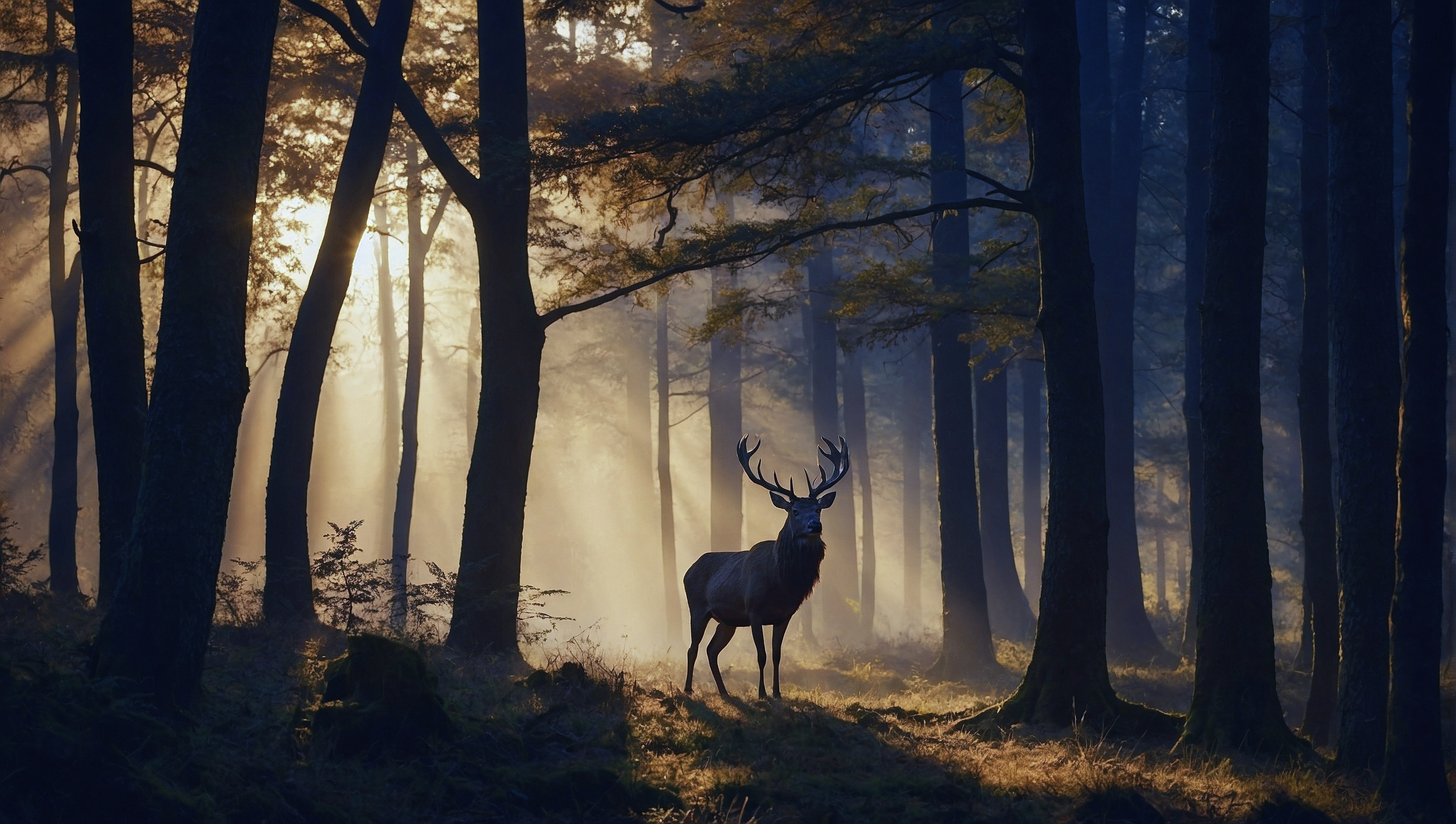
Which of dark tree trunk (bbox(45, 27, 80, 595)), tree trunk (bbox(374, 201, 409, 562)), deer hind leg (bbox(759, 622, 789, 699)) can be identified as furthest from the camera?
tree trunk (bbox(374, 201, 409, 562))

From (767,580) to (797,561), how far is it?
1.68 ft

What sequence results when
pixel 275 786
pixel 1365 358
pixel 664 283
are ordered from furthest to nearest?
pixel 664 283 → pixel 1365 358 → pixel 275 786

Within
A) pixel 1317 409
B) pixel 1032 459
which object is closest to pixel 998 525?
pixel 1032 459

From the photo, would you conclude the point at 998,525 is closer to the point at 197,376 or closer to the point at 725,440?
the point at 725,440

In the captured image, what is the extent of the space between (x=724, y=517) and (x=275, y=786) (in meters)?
24.5

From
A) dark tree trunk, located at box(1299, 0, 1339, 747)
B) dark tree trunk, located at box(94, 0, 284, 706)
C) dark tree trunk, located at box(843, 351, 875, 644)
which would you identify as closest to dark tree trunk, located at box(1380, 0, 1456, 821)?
dark tree trunk, located at box(1299, 0, 1339, 747)

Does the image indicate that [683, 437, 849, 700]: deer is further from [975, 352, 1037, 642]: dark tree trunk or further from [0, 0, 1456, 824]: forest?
[975, 352, 1037, 642]: dark tree trunk

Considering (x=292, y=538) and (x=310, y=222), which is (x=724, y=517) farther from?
(x=292, y=538)

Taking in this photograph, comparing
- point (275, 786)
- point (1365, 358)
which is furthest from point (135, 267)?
point (1365, 358)

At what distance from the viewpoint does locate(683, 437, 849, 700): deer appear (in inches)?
468

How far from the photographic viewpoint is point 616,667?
12.9 m

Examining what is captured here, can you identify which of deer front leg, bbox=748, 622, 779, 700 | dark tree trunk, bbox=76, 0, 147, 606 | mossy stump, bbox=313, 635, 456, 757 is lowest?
deer front leg, bbox=748, 622, 779, 700

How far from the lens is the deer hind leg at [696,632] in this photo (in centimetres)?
1259

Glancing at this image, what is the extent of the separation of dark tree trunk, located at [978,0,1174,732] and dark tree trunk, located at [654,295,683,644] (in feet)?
67.9
